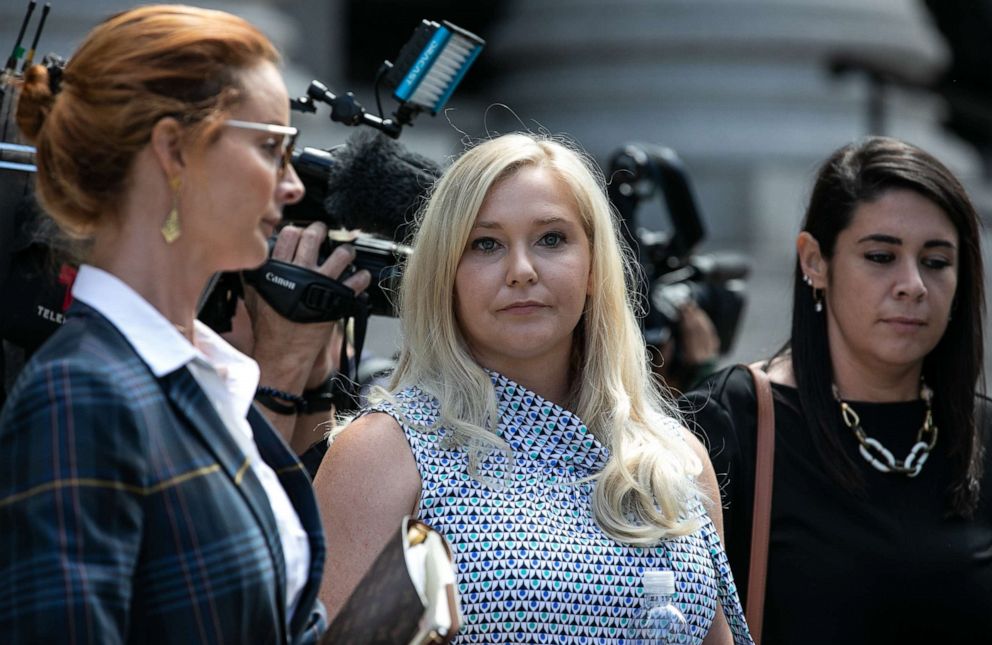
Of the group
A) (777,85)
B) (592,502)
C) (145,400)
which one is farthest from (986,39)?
(145,400)

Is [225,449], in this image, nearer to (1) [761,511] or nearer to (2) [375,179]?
(2) [375,179]

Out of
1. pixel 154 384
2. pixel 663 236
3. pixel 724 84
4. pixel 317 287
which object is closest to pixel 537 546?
pixel 317 287

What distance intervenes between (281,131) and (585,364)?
1039 mm

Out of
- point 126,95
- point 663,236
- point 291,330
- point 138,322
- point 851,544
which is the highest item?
point 126,95

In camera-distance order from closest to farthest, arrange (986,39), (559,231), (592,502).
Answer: (592,502), (559,231), (986,39)

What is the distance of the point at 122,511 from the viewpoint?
5.09 ft

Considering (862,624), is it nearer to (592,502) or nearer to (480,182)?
(592,502)

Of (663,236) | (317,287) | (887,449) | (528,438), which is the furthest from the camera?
(663,236)

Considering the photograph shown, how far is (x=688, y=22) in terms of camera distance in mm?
9531

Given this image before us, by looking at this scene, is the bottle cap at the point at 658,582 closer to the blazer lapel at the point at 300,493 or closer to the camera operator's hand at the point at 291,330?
the blazer lapel at the point at 300,493

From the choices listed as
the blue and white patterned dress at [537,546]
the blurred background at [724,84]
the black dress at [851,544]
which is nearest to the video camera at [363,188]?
the blue and white patterned dress at [537,546]

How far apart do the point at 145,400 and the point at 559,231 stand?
1147 millimetres

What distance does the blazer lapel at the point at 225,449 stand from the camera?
5.43 feet

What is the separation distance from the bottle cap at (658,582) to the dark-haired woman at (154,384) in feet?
2.23
